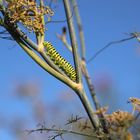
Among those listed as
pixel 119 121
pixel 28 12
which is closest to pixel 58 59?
pixel 28 12

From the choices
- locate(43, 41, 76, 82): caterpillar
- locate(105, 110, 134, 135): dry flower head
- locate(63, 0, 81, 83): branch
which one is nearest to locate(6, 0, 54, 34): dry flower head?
locate(43, 41, 76, 82): caterpillar

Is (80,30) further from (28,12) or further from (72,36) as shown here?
(28,12)

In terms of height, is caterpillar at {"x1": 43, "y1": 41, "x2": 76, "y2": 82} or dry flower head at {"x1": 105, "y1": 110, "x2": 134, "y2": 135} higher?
caterpillar at {"x1": 43, "y1": 41, "x2": 76, "y2": 82}

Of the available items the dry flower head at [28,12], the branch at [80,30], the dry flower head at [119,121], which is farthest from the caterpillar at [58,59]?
the branch at [80,30]

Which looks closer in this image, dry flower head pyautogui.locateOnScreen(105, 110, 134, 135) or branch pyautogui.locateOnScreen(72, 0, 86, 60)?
branch pyautogui.locateOnScreen(72, 0, 86, 60)

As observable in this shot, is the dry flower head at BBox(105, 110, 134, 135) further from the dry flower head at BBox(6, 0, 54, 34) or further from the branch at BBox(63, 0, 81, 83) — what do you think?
the dry flower head at BBox(6, 0, 54, 34)

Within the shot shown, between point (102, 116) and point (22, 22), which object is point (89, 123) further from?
point (22, 22)

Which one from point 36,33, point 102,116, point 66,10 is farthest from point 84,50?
point 36,33

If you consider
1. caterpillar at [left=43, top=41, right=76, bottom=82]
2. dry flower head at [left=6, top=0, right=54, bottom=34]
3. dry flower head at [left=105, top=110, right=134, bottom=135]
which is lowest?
dry flower head at [left=105, top=110, right=134, bottom=135]
